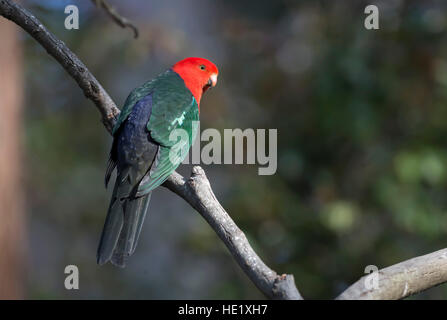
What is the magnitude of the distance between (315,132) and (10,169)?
2.69m

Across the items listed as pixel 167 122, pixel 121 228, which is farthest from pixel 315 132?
pixel 121 228

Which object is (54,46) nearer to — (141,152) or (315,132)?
(141,152)

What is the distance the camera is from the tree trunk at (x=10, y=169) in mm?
4402

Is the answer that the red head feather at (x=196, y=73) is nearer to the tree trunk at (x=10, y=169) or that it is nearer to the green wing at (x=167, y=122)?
the green wing at (x=167, y=122)

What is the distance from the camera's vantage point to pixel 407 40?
14.9ft

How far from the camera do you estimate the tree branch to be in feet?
6.06

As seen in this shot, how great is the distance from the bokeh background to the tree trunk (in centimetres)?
20

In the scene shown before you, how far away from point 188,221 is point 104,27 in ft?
7.89

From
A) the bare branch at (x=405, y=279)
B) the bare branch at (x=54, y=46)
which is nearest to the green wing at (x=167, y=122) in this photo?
the bare branch at (x=54, y=46)

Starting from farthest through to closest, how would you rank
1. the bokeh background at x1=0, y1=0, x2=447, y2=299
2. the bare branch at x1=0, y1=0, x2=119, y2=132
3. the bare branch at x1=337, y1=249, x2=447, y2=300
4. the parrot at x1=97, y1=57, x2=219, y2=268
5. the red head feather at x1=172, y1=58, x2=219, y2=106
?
1. the bokeh background at x1=0, y1=0, x2=447, y2=299
2. the red head feather at x1=172, y1=58, x2=219, y2=106
3. the parrot at x1=97, y1=57, x2=219, y2=268
4. the bare branch at x1=0, y1=0, x2=119, y2=132
5. the bare branch at x1=337, y1=249, x2=447, y2=300

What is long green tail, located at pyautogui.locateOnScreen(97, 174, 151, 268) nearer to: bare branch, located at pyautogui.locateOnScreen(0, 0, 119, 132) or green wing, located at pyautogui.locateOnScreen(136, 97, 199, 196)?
green wing, located at pyautogui.locateOnScreen(136, 97, 199, 196)

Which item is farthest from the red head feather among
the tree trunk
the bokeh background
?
the tree trunk

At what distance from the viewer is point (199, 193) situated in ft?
7.45

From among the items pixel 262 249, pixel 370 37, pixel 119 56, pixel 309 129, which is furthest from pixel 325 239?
pixel 119 56
